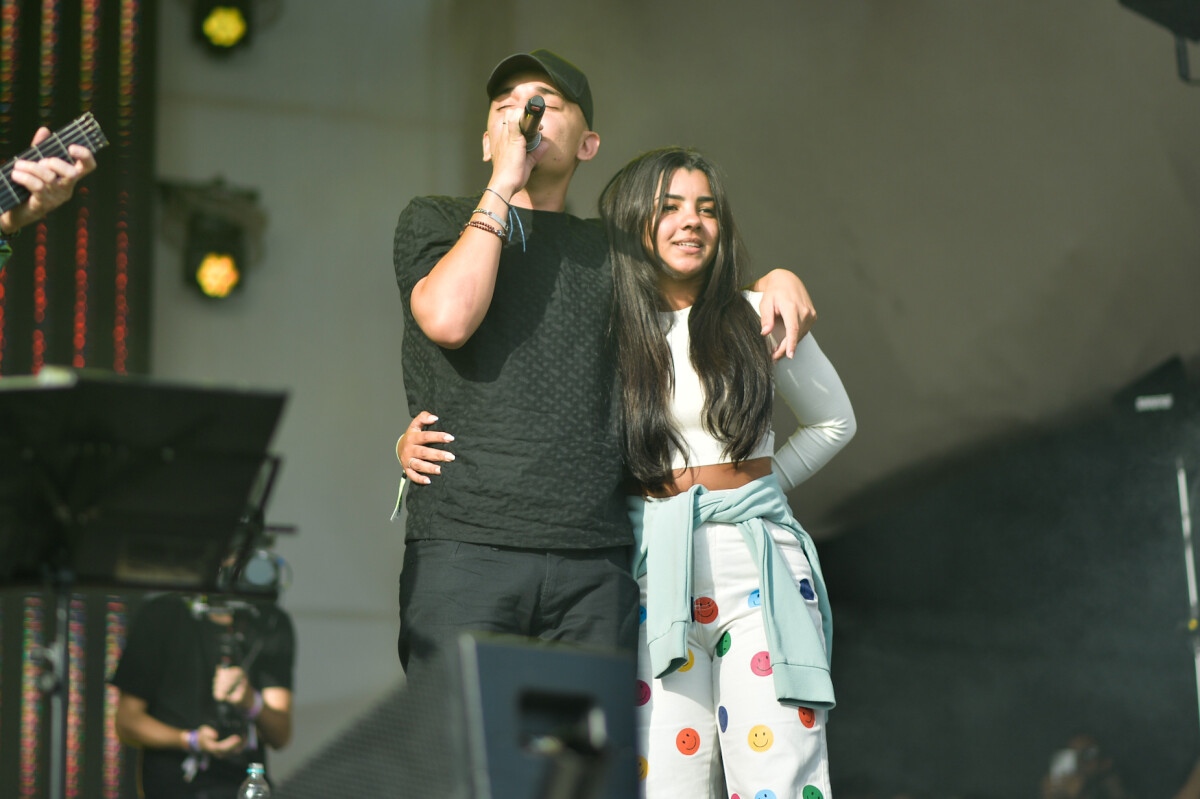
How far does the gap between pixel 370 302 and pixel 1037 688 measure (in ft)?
8.05

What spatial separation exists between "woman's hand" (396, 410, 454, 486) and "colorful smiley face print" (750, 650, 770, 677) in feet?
1.63

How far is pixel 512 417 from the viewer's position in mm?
1809

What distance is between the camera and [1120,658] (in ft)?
11.4

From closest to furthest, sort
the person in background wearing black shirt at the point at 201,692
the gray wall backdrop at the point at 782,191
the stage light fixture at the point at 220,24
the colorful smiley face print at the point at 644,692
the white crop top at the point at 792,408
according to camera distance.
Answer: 1. the colorful smiley face print at the point at 644,692
2. the white crop top at the point at 792,408
3. the person in background wearing black shirt at the point at 201,692
4. the gray wall backdrop at the point at 782,191
5. the stage light fixture at the point at 220,24

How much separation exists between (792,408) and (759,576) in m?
0.35

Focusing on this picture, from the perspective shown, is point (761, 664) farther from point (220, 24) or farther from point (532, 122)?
point (220, 24)

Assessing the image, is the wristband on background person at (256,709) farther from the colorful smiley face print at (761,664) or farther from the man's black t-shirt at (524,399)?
the colorful smiley face print at (761,664)

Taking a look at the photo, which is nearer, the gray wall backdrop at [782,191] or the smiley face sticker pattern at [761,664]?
the smiley face sticker pattern at [761,664]

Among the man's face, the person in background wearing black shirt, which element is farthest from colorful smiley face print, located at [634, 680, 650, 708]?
the person in background wearing black shirt

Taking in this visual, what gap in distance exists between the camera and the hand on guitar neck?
72.2 inches

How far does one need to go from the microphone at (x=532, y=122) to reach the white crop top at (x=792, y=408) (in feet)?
1.08

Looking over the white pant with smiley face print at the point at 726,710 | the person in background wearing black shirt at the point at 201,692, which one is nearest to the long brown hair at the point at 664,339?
the white pant with smiley face print at the point at 726,710

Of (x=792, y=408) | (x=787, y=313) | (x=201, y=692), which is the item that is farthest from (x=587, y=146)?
(x=201, y=692)

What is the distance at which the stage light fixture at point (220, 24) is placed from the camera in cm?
442
